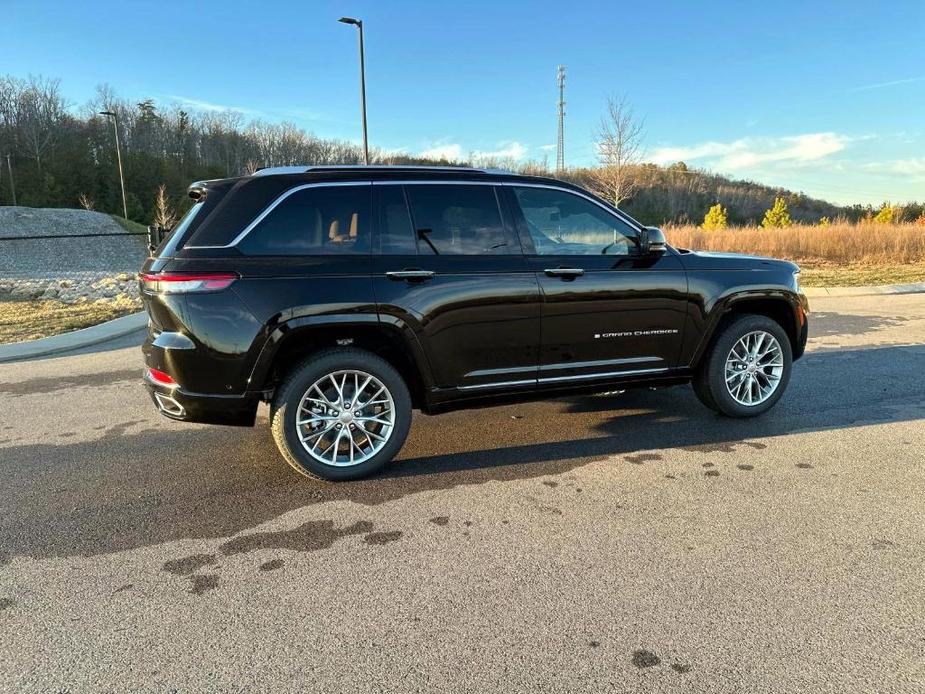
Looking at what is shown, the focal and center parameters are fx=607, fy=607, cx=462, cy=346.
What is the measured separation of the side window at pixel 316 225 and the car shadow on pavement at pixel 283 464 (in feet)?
4.98

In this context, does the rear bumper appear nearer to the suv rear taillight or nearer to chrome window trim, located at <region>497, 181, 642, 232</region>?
the suv rear taillight

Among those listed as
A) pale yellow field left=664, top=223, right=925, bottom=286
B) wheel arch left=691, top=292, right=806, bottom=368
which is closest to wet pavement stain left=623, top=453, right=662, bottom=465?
wheel arch left=691, top=292, right=806, bottom=368

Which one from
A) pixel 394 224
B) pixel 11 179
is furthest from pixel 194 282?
pixel 11 179

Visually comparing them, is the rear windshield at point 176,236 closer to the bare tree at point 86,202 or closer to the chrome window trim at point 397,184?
the chrome window trim at point 397,184

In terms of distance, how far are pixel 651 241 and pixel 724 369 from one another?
129 centimetres

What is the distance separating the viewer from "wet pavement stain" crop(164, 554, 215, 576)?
2.93 m

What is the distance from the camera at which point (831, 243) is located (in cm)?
2344

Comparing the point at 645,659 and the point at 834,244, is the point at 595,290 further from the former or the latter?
the point at 834,244

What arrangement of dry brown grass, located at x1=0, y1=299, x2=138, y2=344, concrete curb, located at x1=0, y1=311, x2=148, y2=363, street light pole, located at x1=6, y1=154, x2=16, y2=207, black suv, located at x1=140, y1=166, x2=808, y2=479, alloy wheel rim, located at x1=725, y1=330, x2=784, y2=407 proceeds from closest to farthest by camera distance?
black suv, located at x1=140, y1=166, x2=808, y2=479 < alloy wheel rim, located at x1=725, y1=330, x2=784, y2=407 < concrete curb, located at x1=0, y1=311, x2=148, y2=363 < dry brown grass, located at x1=0, y1=299, x2=138, y2=344 < street light pole, located at x1=6, y1=154, x2=16, y2=207

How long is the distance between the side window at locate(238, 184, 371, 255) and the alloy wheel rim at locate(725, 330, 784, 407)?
315cm

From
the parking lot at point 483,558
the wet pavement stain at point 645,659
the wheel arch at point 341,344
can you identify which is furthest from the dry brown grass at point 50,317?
the wet pavement stain at point 645,659

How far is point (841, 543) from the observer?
10.2ft

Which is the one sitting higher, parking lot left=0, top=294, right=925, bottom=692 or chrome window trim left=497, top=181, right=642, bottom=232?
chrome window trim left=497, top=181, right=642, bottom=232

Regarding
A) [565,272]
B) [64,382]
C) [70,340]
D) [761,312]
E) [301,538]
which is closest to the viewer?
[301,538]
